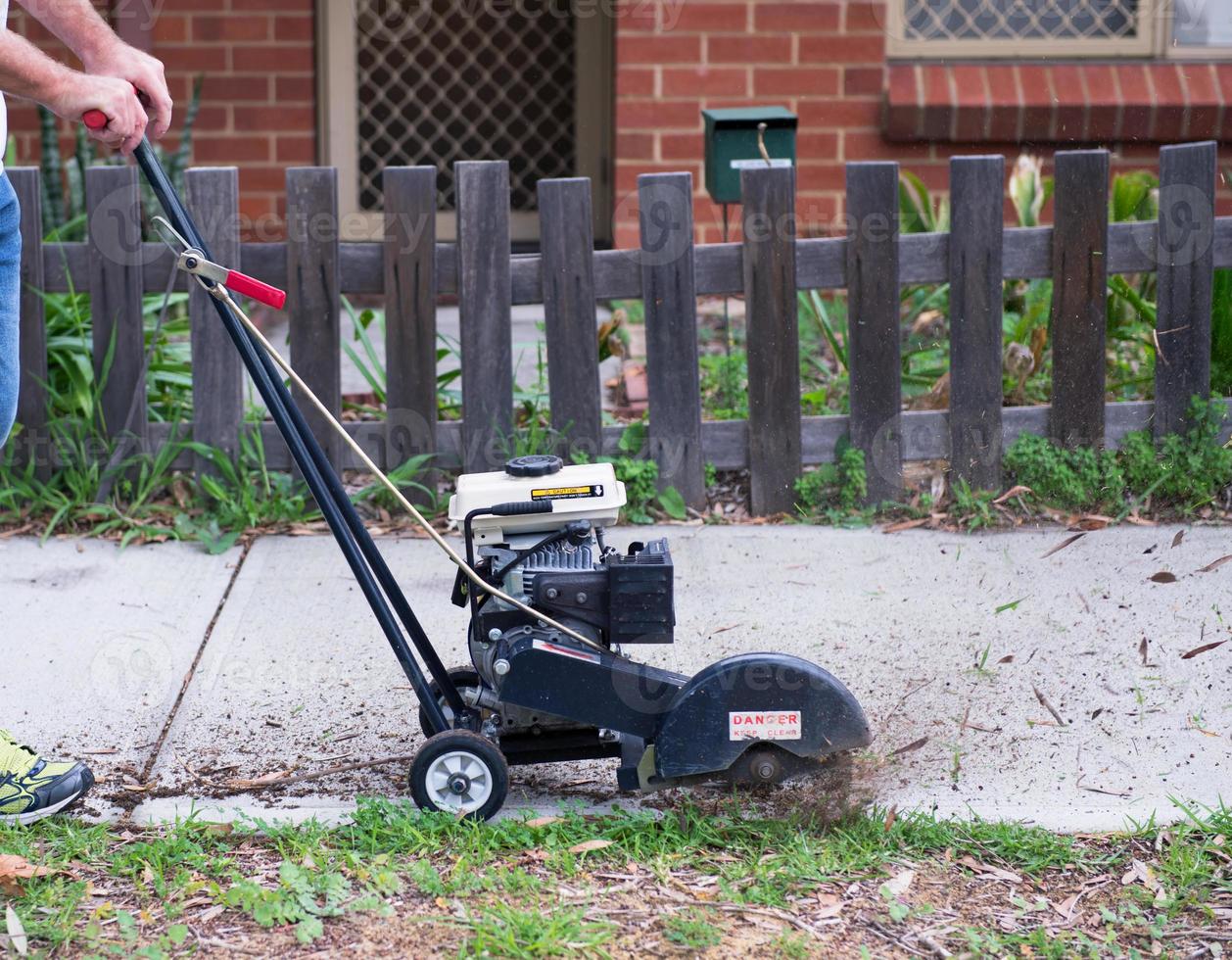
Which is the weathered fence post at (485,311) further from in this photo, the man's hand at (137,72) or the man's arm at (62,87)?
the man's arm at (62,87)

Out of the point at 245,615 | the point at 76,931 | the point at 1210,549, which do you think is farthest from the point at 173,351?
the point at 1210,549

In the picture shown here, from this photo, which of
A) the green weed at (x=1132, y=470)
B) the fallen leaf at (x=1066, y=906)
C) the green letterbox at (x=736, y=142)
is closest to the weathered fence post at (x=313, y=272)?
the green letterbox at (x=736, y=142)

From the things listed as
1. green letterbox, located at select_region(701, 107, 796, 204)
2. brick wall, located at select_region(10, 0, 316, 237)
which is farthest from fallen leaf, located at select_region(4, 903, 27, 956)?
brick wall, located at select_region(10, 0, 316, 237)

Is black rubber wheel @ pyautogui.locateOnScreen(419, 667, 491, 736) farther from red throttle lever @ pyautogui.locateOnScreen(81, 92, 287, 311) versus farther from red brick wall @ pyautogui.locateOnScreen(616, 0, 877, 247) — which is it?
red brick wall @ pyautogui.locateOnScreen(616, 0, 877, 247)

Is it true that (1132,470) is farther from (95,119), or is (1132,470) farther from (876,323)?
(95,119)

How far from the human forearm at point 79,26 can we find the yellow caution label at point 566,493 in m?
1.17

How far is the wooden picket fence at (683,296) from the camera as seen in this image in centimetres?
448

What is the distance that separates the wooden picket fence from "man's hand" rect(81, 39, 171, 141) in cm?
168

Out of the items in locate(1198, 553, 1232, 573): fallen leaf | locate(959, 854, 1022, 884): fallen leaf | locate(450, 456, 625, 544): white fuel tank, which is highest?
locate(450, 456, 625, 544): white fuel tank

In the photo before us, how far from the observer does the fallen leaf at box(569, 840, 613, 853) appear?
8.89 feet

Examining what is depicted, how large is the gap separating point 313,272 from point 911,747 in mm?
2437

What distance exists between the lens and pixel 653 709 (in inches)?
107

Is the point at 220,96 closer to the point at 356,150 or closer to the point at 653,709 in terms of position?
the point at 356,150

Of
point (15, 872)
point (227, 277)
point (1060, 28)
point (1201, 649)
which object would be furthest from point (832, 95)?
point (15, 872)
